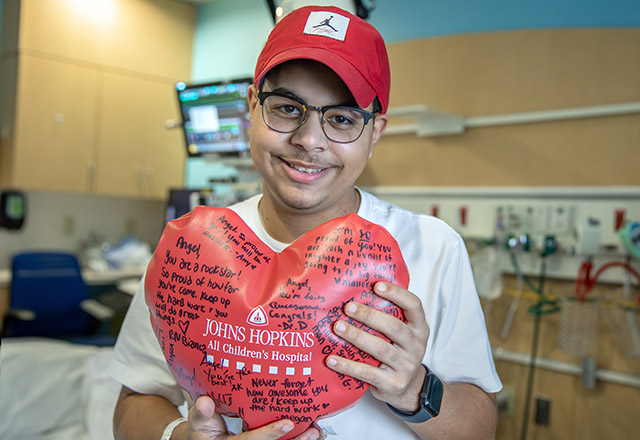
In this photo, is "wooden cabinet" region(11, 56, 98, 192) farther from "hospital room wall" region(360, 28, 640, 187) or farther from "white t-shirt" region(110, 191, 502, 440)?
"white t-shirt" region(110, 191, 502, 440)

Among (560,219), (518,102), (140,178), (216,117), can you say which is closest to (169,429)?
(560,219)

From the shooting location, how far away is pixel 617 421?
6.75 feet

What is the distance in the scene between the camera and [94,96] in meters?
3.91

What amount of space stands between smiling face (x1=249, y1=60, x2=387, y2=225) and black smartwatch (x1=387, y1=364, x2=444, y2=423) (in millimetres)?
311

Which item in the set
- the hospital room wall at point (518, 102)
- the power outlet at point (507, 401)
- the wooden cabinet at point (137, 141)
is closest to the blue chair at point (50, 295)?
the wooden cabinet at point (137, 141)

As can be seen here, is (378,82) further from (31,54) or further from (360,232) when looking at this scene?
(31,54)

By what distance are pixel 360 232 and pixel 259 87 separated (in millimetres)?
319

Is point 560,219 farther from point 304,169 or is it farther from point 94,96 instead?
point 94,96

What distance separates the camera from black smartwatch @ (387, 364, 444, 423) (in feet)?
2.57

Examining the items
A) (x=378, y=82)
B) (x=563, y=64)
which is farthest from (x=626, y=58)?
(x=378, y=82)

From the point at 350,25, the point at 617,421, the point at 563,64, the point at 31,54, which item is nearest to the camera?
the point at 350,25

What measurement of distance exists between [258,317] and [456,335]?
0.38 metres

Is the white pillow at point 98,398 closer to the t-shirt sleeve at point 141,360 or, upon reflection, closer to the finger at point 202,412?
the t-shirt sleeve at point 141,360

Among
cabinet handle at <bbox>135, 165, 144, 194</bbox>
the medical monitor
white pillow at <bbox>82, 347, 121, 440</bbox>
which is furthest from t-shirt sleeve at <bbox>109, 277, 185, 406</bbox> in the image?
cabinet handle at <bbox>135, 165, 144, 194</bbox>
